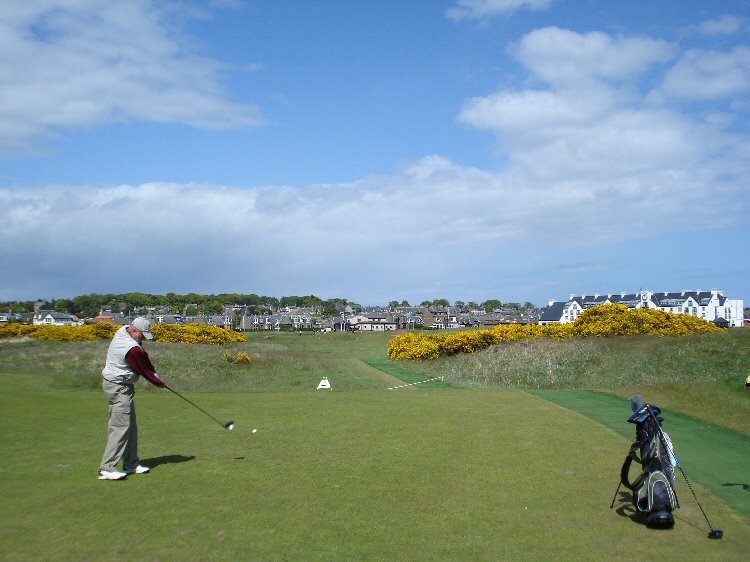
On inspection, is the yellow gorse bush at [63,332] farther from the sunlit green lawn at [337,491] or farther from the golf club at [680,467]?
the golf club at [680,467]

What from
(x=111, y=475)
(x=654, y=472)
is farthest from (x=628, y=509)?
(x=111, y=475)

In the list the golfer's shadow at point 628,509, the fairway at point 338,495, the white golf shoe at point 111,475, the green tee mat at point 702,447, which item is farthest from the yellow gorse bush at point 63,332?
the golfer's shadow at point 628,509

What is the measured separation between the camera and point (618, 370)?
33.2 m

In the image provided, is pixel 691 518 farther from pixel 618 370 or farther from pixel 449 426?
pixel 618 370

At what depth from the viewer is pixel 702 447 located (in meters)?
13.6

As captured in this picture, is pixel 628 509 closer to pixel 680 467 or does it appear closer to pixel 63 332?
pixel 680 467

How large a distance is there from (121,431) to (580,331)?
157 ft

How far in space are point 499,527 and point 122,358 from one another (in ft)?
21.8

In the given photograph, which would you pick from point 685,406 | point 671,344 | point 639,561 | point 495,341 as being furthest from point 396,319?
point 639,561

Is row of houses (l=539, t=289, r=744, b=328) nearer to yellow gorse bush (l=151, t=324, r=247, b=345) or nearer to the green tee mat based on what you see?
yellow gorse bush (l=151, t=324, r=247, b=345)

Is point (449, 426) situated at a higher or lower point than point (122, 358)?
lower

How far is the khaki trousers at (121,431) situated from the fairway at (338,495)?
1.26ft

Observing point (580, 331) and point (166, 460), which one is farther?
point (580, 331)

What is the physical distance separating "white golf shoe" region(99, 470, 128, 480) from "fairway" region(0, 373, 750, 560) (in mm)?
167
